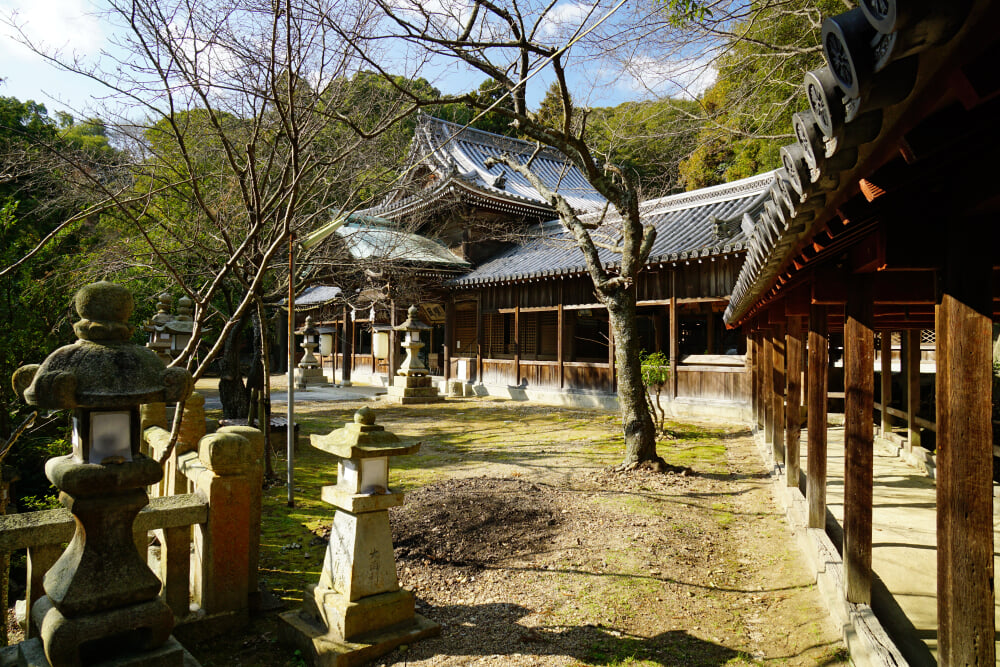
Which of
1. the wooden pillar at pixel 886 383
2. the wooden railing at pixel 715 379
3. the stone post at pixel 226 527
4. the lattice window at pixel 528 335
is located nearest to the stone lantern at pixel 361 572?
the stone post at pixel 226 527

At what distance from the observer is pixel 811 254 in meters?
3.67

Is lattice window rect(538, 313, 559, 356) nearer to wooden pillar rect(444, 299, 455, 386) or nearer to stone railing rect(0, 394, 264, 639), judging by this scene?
wooden pillar rect(444, 299, 455, 386)

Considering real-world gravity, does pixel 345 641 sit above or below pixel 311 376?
below

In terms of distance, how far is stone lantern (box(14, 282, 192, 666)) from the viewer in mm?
2637

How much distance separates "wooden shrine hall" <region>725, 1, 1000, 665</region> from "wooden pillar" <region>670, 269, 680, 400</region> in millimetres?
8220

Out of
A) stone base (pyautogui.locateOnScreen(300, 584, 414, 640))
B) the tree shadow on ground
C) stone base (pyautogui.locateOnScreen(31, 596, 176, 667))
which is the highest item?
stone base (pyautogui.locateOnScreen(31, 596, 176, 667))

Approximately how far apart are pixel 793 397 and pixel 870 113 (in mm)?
5151

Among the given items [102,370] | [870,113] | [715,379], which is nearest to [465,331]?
[715,379]

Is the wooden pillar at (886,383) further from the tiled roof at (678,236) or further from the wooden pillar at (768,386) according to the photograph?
the tiled roof at (678,236)

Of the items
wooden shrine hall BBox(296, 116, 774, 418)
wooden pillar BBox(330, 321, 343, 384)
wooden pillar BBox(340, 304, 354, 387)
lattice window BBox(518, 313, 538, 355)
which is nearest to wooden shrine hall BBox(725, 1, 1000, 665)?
wooden shrine hall BBox(296, 116, 774, 418)

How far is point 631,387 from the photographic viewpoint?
25.2 feet

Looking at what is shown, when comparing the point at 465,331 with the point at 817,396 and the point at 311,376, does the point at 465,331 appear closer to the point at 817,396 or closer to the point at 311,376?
the point at 311,376

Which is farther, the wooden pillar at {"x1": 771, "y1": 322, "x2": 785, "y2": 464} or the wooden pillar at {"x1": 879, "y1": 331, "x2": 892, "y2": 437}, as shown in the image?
the wooden pillar at {"x1": 879, "y1": 331, "x2": 892, "y2": 437}

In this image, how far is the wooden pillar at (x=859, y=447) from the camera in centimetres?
345
